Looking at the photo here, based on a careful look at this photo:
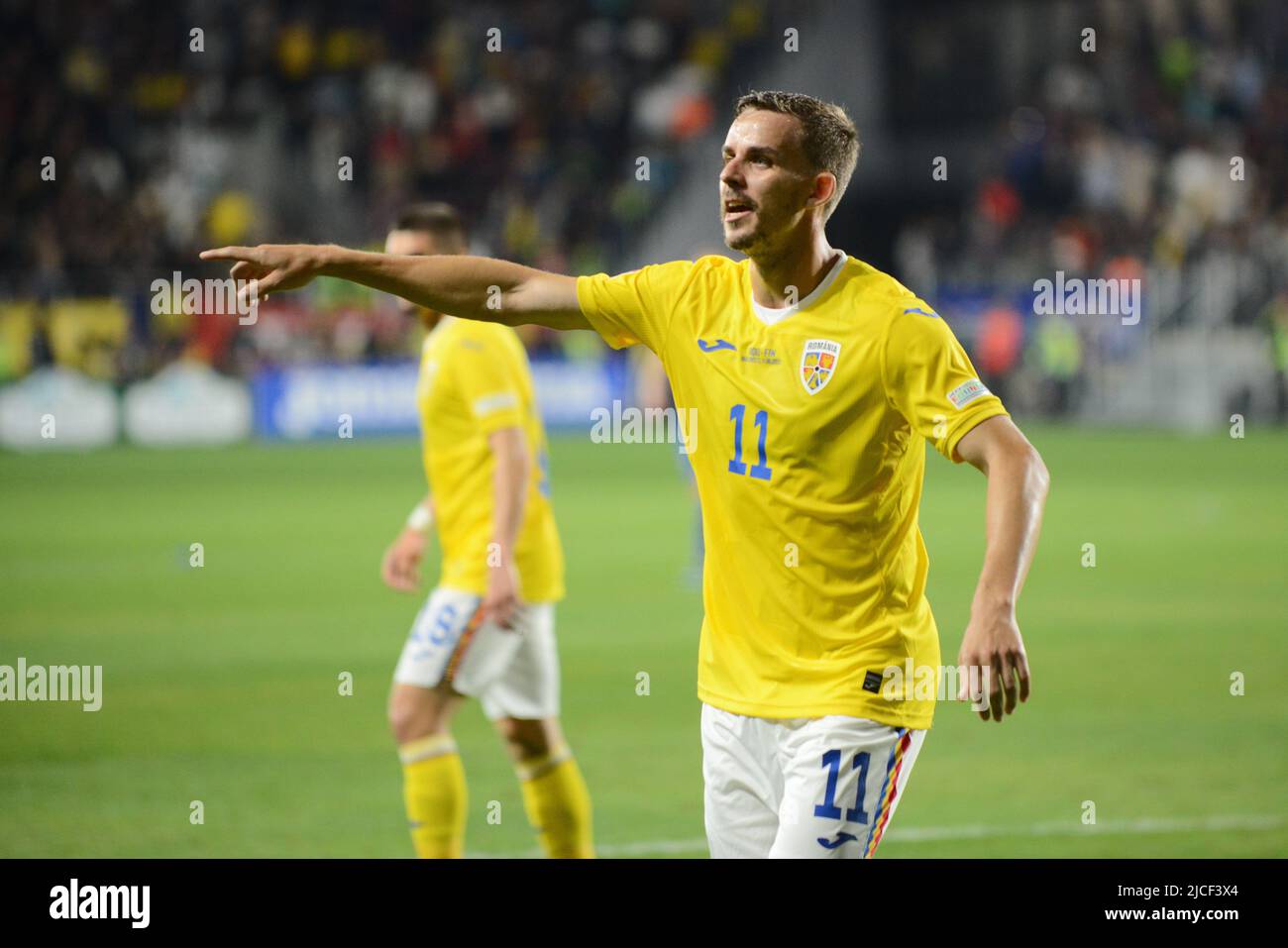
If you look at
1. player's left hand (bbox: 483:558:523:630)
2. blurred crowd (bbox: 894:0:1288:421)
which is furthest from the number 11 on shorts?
blurred crowd (bbox: 894:0:1288:421)

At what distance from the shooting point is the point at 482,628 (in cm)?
593

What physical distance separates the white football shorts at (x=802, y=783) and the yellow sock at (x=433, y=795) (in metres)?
1.74

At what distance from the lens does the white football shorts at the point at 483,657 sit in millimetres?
5891

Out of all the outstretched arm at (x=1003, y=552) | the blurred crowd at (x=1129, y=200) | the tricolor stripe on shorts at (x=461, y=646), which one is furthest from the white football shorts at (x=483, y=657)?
the blurred crowd at (x=1129, y=200)

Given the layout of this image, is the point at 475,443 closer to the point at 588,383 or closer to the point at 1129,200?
the point at 588,383

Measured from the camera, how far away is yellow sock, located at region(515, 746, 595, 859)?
602cm

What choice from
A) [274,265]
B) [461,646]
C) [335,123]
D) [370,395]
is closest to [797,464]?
[274,265]

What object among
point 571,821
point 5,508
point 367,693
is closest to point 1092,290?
point 5,508

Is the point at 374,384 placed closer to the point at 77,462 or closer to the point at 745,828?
the point at 77,462

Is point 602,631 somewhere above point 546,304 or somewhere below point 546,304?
→ below

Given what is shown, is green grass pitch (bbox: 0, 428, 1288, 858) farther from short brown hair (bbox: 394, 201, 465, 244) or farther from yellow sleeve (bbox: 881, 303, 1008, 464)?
yellow sleeve (bbox: 881, 303, 1008, 464)

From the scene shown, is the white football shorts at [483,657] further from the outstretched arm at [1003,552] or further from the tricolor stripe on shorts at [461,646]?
the outstretched arm at [1003,552]

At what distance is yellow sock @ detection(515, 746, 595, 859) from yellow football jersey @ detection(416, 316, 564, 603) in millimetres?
554
